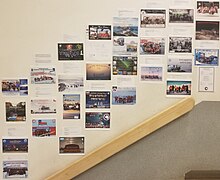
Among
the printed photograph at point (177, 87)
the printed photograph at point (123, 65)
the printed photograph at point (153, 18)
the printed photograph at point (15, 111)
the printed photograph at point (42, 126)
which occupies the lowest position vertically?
the printed photograph at point (42, 126)

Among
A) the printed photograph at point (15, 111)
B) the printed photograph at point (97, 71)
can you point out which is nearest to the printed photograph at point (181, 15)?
the printed photograph at point (97, 71)

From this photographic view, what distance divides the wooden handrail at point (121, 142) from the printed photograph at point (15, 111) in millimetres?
420

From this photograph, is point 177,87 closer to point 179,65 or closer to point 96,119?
point 179,65

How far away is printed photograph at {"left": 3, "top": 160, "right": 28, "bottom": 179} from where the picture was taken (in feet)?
7.16

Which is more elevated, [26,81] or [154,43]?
[154,43]

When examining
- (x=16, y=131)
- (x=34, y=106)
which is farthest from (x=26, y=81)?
(x=16, y=131)

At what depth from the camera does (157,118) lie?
216 cm

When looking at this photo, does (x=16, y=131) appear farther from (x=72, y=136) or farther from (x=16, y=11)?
(x=16, y=11)

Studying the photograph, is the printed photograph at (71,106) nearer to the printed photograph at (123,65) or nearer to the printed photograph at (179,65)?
the printed photograph at (123,65)

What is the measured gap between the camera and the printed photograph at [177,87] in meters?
2.19

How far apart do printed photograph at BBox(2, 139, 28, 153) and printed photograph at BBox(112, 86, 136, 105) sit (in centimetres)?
62

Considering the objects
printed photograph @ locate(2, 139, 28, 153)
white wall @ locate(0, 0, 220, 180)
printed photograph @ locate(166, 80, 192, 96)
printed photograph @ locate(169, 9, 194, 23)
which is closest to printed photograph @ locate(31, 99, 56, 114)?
white wall @ locate(0, 0, 220, 180)

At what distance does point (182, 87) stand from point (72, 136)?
76 centimetres

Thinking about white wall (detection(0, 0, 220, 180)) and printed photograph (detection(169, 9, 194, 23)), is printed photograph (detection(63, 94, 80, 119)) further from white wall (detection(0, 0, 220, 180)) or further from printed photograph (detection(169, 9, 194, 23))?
printed photograph (detection(169, 9, 194, 23))
